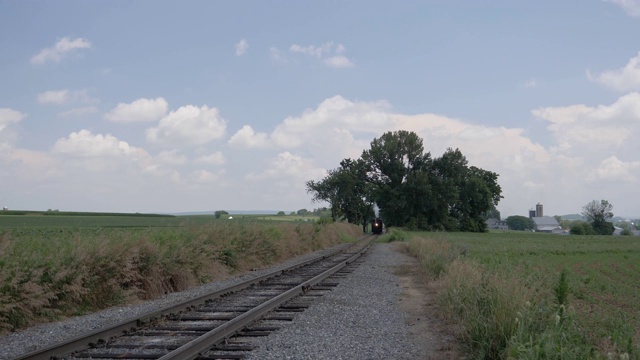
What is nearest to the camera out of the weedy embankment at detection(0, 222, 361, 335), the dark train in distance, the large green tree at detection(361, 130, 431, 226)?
the weedy embankment at detection(0, 222, 361, 335)

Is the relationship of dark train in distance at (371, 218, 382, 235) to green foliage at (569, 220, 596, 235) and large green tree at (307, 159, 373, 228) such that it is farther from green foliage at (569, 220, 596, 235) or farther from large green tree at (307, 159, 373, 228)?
green foliage at (569, 220, 596, 235)

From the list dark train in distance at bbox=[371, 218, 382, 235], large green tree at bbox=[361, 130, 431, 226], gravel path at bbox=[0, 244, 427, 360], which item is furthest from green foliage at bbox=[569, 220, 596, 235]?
gravel path at bbox=[0, 244, 427, 360]

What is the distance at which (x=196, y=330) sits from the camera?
8938mm

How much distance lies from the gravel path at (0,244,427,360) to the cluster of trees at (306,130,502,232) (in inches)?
3096

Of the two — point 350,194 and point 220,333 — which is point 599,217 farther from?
point 220,333

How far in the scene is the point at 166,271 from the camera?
15.5 meters

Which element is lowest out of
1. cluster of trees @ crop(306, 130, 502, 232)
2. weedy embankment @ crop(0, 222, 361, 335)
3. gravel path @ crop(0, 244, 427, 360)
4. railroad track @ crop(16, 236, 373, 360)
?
gravel path @ crop(0, 244, 427, 360)

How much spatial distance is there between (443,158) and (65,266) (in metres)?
88.5

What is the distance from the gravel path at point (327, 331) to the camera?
7797 millimetres

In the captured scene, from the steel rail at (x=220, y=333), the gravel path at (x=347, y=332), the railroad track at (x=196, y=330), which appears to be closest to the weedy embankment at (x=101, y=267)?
the railroad track at (x=196, y=330)

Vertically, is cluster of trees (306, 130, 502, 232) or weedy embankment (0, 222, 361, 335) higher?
cluster of trees (306, 130, 502, 232)

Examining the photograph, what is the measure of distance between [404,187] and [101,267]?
266 feet

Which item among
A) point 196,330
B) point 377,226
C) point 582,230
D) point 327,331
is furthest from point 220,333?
point 582,230

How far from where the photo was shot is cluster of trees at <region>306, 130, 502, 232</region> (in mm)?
91938
